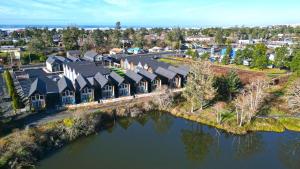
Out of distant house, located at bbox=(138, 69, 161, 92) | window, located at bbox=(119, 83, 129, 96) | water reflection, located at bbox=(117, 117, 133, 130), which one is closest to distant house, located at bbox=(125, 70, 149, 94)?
distant house, located at bbox=(138, 69, 161, 92)

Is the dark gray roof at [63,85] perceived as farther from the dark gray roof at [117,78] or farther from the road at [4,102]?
the dark gray roof at [117,78]

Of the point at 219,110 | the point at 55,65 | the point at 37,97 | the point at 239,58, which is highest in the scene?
the point at 239,58

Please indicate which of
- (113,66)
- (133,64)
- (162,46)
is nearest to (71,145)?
(133,64)

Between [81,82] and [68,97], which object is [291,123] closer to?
[81,82]

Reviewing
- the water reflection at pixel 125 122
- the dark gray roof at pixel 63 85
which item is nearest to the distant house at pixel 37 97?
the dark gray roof at pixel 63 85

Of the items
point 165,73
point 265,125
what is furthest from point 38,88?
point 265,125

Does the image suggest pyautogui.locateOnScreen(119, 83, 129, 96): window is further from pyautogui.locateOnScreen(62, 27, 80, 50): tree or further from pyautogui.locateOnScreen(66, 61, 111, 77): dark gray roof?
pyautogui.locateOnScreen(62, 27, 80, 50): tree
